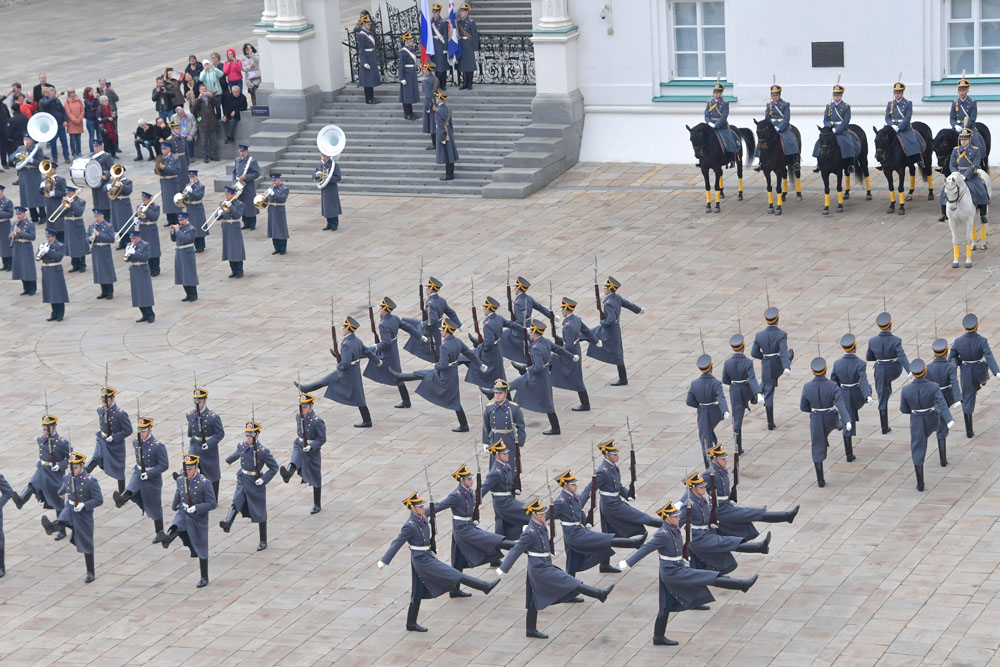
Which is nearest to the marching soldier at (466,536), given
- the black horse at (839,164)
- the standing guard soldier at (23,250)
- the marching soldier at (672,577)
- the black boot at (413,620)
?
the black boot at (413,620)

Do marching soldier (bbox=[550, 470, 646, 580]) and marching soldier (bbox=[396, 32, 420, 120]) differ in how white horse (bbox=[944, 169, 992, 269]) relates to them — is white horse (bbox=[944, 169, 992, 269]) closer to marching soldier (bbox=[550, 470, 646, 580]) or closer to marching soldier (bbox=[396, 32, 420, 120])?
marching soldier (bbox=[550, 470, 646, 580])

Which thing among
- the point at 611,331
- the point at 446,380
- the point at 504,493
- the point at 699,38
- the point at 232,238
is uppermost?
the point at 699,38

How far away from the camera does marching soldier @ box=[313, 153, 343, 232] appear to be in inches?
1213

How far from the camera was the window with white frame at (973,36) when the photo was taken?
31.5 metres

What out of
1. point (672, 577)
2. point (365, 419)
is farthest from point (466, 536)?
point (365, 419)

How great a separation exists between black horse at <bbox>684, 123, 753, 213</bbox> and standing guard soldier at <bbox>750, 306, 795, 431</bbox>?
852cm

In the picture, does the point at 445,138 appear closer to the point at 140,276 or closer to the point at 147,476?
the point at 140,276

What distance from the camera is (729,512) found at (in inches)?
715

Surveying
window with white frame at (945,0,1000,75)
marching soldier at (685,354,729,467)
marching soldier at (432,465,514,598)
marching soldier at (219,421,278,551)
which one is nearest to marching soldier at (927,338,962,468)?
marching soldier at (685,354,729,467)

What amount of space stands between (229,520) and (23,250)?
10931 mm

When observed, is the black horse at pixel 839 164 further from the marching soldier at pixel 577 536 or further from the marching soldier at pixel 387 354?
the marching soldier at pixel 577 536

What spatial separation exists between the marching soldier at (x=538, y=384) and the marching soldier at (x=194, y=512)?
447 centimetres

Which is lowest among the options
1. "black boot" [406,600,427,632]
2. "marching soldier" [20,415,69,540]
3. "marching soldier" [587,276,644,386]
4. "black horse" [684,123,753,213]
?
"black boot" [406,600,427,632]

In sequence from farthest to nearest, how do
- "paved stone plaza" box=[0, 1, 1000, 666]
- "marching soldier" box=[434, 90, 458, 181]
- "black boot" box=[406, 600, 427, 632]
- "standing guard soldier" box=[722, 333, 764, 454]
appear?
"marching soldier" box=[434, 90, 458, 181] → "standing guard soldier" box=[722, 333, 764, 454] → "black boot" box=[406, 600, 427, 632] → "paved stone plaza" box=[0, 1, 1000, 666]
